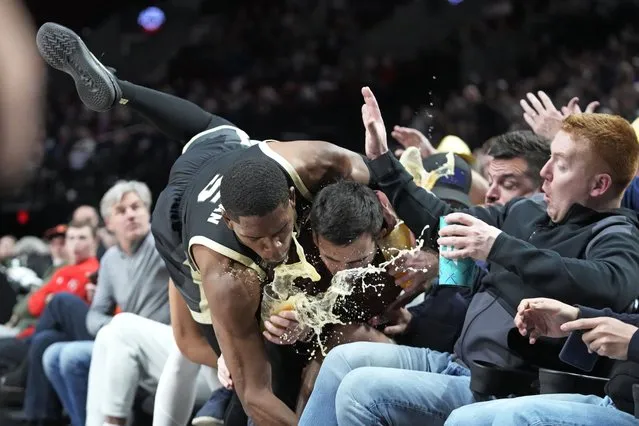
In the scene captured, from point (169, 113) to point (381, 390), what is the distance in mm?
1461

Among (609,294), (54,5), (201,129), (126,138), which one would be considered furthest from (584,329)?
(126,138)

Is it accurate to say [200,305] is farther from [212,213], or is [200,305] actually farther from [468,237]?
[468,237]

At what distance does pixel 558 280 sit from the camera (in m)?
2.21

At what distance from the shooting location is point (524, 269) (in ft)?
7.30

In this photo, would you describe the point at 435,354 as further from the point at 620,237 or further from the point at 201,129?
the point at 201,129

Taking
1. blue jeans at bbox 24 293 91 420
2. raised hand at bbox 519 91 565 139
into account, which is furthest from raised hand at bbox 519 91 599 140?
blue jeans at bbox 24 293 91 420

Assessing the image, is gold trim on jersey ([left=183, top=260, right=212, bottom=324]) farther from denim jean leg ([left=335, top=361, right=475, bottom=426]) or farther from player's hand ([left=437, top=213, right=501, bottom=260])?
Answer: player's hand ([left=437, top=213, right=501, bottom=260])

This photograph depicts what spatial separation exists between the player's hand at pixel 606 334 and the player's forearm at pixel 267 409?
938 mm

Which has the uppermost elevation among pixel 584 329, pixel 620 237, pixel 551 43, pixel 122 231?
pixel 551 43

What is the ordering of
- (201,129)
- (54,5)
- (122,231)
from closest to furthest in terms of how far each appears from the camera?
(201,129) < (122,231) < (54,5)

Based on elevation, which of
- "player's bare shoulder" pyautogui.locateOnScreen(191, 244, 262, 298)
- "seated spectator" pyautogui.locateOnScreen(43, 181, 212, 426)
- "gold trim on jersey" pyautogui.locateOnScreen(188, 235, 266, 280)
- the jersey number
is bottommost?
"seated spectator" pyautogui.locateOnScreen(43, 181, 212, 426)

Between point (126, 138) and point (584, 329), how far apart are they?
18.7 ft

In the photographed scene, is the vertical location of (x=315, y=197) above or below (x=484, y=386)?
above

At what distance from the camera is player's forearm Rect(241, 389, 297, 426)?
2.73 metres
